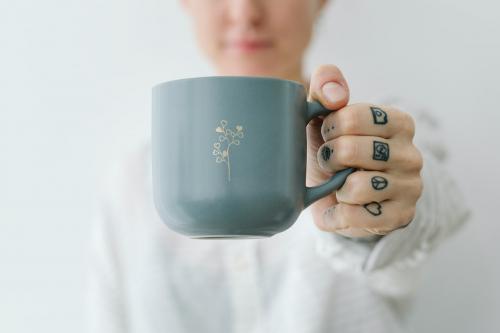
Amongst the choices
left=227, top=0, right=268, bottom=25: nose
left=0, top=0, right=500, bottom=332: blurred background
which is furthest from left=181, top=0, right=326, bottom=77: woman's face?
left=0, top=0, right=500, bottom=332: blurred background

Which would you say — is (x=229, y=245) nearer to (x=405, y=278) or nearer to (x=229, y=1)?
(x=405, y=278)

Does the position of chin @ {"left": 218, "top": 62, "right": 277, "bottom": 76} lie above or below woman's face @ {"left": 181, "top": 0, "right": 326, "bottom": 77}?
below

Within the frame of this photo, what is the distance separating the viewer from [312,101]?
0.70m

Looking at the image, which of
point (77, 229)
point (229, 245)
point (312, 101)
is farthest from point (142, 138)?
point (312, 101)

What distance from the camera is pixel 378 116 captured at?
2.23ft

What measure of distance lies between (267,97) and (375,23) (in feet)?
2.52

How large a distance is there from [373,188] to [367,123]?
0.22ft

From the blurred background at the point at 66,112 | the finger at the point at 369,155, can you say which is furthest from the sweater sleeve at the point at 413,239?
the blurred background at the point at 66,112

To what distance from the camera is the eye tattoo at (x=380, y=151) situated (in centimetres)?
67

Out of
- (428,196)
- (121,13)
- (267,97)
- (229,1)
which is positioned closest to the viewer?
(267,97)

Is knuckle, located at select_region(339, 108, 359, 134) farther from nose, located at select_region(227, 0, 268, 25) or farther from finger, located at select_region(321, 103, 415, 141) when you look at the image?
nose, located at select_region(227, 0, 268, 25)

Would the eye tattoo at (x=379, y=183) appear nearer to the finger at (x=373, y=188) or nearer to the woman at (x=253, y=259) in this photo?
the finger at (x=373, y=188)

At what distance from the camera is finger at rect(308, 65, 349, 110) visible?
0.67m

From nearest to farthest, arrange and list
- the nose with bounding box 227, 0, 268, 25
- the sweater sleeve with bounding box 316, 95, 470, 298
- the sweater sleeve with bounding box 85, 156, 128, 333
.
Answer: the sweater sleeve with bounding box 316, 95, 470, 298 → the nose with bounding box 227, 0, 268, 25 → the sweater sleeve with bounding box 85, 156, 128, 333
